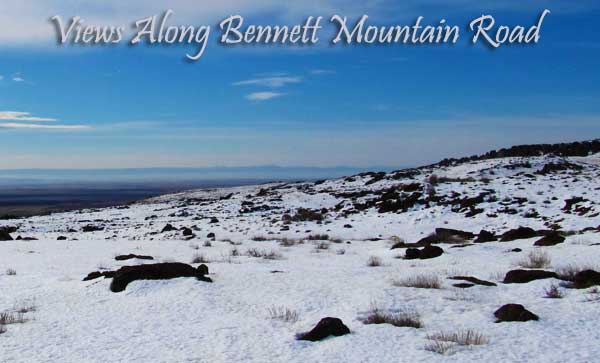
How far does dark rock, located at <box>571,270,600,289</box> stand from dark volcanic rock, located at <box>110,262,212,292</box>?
17.7 ft

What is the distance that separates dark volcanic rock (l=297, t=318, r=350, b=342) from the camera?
5.12 m

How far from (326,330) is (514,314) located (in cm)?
216

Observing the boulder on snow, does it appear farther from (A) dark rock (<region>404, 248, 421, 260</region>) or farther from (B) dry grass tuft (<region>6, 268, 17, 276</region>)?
(B) dry grass tuft (<region>6, 268, 17, 276</region>)

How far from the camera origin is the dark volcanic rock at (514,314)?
5512mm

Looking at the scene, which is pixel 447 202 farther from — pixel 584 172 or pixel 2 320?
pixel 2 320

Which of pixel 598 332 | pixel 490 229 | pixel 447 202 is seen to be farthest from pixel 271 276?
pixel 447 202

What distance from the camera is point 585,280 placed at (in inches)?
278

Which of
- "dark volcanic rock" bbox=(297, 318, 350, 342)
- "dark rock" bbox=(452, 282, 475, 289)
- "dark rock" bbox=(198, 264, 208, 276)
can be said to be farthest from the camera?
"dark rock" bbox=(198, 264, 208, 276)

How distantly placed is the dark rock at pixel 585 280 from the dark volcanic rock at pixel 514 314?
1849 mm

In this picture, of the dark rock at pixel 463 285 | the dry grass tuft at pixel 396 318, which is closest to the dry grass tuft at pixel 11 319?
the dry grass tuft at pixel 396 318

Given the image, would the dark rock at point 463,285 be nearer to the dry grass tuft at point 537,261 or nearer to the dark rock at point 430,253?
the dry grass tuft at point 537,261

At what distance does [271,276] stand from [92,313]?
301 cm

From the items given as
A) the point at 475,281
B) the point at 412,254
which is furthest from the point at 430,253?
the point at 475,281

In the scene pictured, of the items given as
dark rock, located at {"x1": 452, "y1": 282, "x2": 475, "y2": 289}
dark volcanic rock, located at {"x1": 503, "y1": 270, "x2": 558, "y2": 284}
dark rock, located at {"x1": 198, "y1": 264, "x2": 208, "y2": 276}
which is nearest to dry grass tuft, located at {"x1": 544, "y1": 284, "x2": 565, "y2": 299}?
dark volcanic rock, located at {"x1": 503, "y1": 270, "x2": 558, "y2": 284}
